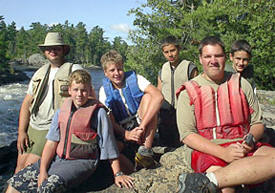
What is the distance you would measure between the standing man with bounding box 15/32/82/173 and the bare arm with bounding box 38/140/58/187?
0.81 meters

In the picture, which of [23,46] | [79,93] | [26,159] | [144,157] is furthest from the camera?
[23,46]

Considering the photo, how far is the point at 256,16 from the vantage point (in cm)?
993

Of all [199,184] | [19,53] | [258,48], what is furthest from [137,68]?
[19,53]

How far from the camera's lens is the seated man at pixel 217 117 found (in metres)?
2.69

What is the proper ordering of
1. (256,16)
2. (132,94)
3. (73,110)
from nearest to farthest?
(73,110) < (132,94) < (256,16)

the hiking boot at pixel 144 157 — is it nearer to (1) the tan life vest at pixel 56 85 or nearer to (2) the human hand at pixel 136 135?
(2) the human hand at pixel 136 135

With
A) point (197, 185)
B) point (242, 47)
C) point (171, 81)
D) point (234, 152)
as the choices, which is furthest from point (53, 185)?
point (242, 47)

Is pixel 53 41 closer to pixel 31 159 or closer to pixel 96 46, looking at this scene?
pixel 31 159

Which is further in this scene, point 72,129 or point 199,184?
point 72,129

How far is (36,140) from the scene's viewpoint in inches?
157

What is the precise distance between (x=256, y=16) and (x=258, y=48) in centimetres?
123

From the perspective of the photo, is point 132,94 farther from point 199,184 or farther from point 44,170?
point 199,184

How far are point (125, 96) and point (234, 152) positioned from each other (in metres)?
1.74

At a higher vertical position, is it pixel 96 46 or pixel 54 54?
pixel 96 46
